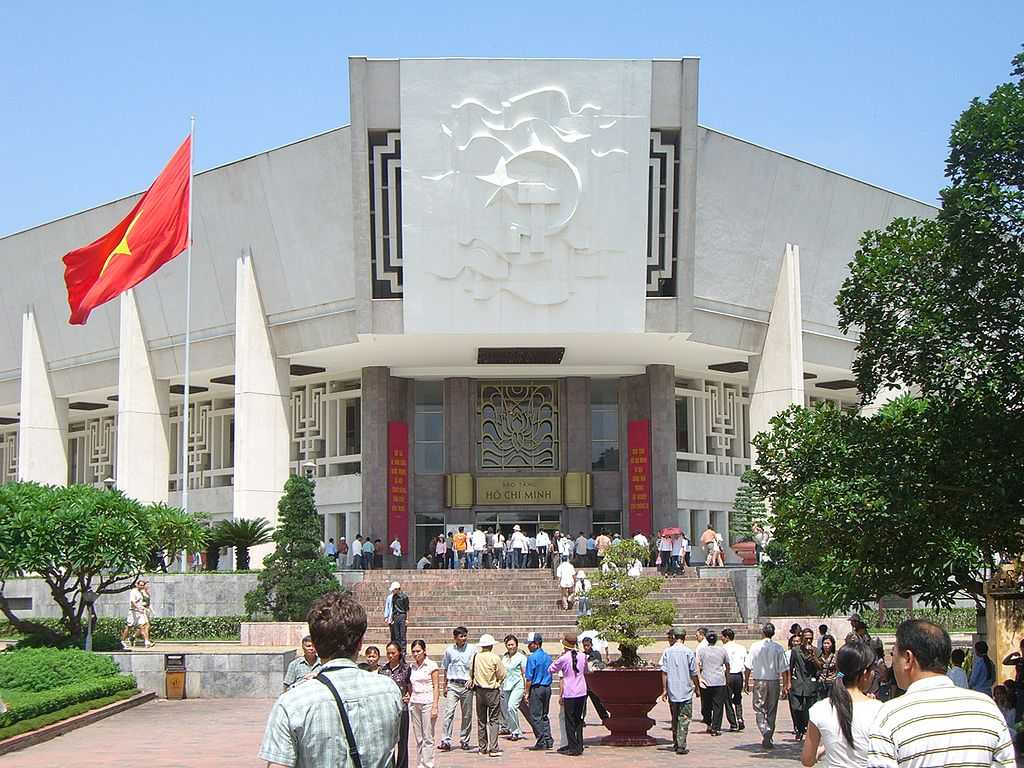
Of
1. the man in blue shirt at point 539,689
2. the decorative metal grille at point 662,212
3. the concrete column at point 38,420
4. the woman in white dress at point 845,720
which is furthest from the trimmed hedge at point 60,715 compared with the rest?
the concrete column at point 38,420

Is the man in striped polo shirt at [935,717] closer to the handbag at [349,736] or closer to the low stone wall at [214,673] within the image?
the handbag at [349,736]

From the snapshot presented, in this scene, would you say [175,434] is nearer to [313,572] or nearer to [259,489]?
[259,489]

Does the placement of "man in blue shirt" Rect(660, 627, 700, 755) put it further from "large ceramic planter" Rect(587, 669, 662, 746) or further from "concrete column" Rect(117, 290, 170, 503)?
"concrete column" Rect(117, 290, 170, 503)

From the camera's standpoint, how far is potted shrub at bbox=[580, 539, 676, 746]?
1566 cm

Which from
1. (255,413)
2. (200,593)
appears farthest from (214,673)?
(255,413)

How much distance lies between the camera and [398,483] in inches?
1572

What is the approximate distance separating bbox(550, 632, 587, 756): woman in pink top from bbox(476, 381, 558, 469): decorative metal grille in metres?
25.9

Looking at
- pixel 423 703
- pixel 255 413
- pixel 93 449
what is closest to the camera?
pixel 423 703

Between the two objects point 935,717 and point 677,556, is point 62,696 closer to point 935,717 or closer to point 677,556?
point 935,717

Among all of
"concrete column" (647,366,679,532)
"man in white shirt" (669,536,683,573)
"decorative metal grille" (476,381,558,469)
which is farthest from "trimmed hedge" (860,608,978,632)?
"decorative metal grille" (476,381,558,469)

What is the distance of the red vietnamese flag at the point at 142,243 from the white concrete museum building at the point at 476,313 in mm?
2477

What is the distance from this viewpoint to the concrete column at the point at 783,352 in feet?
120

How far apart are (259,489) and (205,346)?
509 centimetres

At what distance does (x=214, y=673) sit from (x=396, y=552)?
16.9 metres
